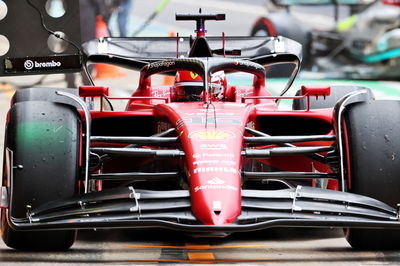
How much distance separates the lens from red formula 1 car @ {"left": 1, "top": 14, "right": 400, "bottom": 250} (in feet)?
19.5

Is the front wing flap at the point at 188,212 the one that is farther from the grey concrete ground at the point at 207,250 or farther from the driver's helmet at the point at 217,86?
the driver's helmet at the point at 217,86

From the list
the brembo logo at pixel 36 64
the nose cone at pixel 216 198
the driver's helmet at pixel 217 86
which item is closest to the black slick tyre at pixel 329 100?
the driver's helmet at pixel 217 86

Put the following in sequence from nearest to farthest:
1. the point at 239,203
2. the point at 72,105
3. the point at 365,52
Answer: the point at 239,203 → the point at 72,105 → the point at 365,52

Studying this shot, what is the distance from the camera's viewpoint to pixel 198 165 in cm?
620

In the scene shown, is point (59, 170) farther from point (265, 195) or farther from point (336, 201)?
point (336, 201)

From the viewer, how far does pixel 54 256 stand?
632 cm

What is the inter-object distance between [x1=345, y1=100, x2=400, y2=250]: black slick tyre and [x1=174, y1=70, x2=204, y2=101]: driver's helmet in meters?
1.74

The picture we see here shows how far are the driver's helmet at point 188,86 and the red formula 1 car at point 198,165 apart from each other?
12 millimetres

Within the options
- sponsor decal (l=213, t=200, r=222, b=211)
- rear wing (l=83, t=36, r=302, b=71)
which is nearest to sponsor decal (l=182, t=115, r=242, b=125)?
sponsor decal (l=213, t=200, r=222, b=211)

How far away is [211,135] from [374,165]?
117cm

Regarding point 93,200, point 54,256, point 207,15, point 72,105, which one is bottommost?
point 54,256

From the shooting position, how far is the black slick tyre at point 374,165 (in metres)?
6.66

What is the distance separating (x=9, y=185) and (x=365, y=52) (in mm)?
11192

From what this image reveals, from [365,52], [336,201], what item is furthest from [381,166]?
[365,52]
